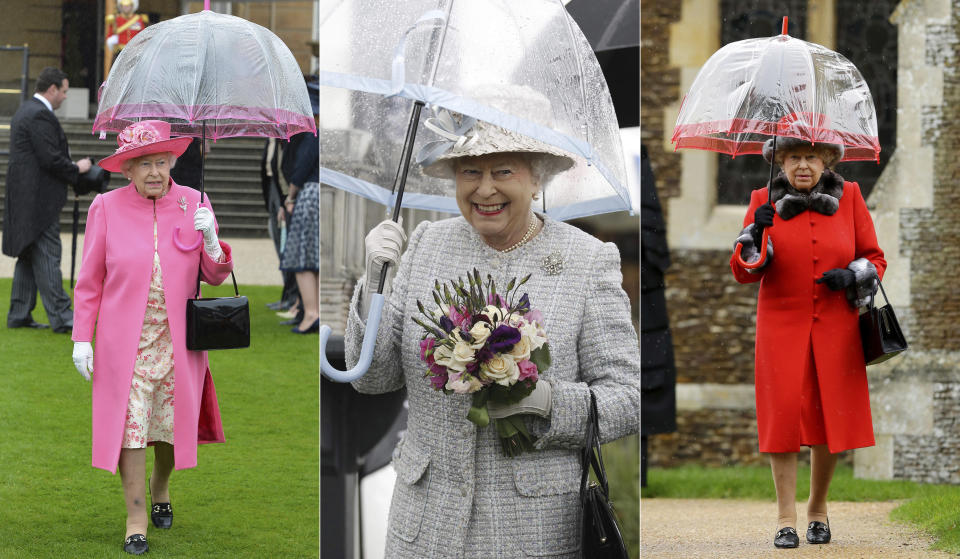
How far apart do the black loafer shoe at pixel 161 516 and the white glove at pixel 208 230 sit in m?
1.23

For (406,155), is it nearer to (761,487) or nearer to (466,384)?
(466,384)

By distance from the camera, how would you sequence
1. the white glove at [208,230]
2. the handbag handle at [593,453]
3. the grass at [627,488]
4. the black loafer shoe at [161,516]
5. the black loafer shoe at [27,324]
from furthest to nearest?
the black loafer shoe at [27,324] < the black loafer shoe at [161,516] < the white glove at [208,230] < the grass at [627,488] < the handbag handle at [593,453]

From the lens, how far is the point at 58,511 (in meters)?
5.75

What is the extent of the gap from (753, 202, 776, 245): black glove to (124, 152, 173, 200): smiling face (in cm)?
235

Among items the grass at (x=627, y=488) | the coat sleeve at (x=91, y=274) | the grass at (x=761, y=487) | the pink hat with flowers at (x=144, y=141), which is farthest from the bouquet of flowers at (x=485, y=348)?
the grass at (x=761, y=487)

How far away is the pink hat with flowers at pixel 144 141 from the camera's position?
499cm

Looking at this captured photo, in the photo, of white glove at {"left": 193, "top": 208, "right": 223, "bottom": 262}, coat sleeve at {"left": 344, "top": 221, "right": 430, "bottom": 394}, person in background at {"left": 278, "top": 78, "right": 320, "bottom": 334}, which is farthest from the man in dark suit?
coat sleeve at {"left": 344, "top": 221, "right": 430, "bottom": 394}

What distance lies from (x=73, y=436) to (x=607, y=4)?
413cm

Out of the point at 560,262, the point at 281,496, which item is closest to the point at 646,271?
the point at 281,496

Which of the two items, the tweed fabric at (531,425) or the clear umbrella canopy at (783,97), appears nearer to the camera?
the tweed fabric at (531,425)

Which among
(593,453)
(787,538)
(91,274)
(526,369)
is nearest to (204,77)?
(91,274)

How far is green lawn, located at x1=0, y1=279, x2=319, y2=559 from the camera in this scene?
544 centimetres

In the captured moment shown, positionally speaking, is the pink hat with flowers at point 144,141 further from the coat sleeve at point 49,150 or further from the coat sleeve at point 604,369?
the coat sleeve at point 604,369

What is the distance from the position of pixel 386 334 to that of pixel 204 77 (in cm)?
180
